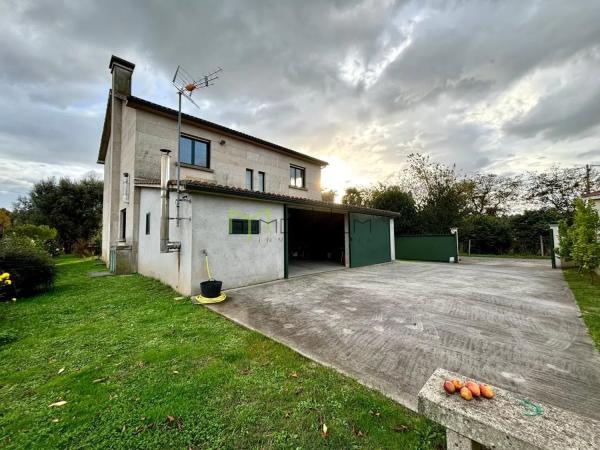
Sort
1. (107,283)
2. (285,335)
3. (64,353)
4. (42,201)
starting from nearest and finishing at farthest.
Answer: (64,353), (285,335), (107,283), (42,201)

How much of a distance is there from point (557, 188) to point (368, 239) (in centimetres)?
2041

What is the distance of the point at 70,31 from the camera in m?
7.42

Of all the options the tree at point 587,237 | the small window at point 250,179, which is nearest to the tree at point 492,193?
the tree at point 587,237

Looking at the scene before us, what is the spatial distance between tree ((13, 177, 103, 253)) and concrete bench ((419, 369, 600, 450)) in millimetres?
26579

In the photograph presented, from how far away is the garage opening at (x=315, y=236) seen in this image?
13180mm

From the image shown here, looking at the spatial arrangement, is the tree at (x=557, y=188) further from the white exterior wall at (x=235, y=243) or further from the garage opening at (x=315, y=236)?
the white exterior wall at (x=235, y=243)

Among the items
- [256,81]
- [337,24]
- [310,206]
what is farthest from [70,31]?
[310,206]

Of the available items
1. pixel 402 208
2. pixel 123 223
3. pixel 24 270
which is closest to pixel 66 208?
pixel 123 223

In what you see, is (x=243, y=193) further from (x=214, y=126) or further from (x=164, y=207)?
(x=214, y=126)

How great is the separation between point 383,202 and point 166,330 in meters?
18.0

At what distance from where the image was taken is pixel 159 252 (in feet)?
24.0

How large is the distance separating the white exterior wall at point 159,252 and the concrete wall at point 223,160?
5.34 feet

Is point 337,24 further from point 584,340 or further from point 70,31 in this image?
point 584,340

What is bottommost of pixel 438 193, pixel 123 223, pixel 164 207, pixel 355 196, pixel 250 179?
pixel 123 223
